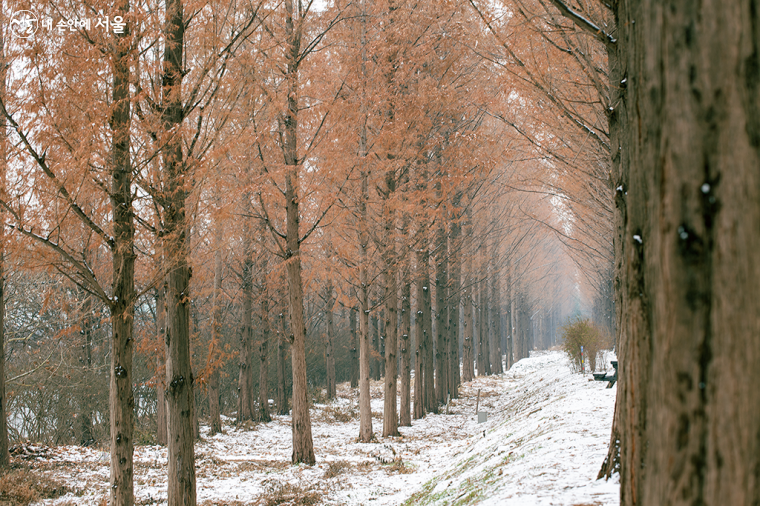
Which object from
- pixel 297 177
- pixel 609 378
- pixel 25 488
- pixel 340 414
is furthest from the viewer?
pixel 340 414

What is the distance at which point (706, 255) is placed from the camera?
1.43m

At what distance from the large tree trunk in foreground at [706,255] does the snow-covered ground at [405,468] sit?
2661mm

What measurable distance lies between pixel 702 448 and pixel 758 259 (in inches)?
22.3

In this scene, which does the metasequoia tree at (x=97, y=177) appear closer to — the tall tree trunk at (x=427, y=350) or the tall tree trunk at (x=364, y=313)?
the tall tree trunk at (x=364, y=313)

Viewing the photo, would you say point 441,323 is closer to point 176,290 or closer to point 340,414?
point 340,414

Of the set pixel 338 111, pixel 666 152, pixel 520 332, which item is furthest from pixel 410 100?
pixel 520 332

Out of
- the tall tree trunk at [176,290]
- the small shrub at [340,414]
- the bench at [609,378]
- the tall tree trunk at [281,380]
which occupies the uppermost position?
the tall tree trunk at [176,290]

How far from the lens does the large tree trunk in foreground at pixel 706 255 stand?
1.39m

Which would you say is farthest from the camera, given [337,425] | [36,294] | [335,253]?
[337,425]

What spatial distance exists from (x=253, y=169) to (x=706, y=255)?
983 centimetres

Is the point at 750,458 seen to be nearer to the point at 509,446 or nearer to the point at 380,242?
the point at 509,446

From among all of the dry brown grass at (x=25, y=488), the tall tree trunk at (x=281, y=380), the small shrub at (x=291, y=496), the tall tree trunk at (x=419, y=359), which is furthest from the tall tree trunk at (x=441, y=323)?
the dry brown grass at (x=25, y=488)

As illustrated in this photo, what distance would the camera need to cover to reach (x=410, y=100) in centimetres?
1122

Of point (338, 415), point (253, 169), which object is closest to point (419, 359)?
point (338, 415)
